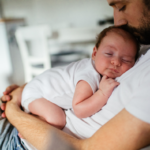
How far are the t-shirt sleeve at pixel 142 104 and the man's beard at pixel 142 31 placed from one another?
13.6 inches

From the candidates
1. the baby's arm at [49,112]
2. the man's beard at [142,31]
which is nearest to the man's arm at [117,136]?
the baby's arm at [49,112]

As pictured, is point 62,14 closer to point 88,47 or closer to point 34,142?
point 88,47

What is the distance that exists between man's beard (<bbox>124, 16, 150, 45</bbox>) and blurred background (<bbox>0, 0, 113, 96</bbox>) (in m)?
1.29

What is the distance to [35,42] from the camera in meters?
3.54

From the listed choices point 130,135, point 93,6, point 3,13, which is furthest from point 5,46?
point 130,135

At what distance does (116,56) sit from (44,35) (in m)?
1.47

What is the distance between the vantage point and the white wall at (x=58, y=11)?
10.4 ft

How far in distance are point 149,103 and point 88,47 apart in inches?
113

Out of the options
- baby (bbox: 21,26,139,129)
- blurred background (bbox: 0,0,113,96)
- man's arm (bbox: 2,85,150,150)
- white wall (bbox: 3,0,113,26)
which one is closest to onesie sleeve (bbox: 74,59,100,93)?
baby (bbox: 21,26,139,129)

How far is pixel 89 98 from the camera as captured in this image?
635 millimetres

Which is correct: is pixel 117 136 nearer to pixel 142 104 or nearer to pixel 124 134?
pixel 124 134

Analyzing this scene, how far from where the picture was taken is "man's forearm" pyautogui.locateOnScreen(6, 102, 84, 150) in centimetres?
57

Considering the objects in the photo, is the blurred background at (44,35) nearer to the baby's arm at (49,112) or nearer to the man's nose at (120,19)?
the man's nose at (120,19)

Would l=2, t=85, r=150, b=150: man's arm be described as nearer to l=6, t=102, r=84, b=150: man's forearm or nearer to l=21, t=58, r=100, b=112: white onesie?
l=6, t=102, r=84, b=150: man's forearm
